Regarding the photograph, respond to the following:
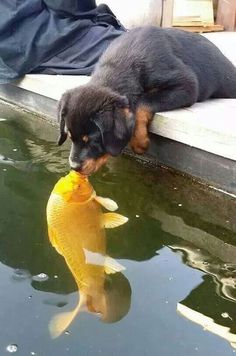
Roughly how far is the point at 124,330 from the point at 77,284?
0.98 ft

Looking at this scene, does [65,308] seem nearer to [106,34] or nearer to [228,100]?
[228,100]

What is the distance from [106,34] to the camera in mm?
4594

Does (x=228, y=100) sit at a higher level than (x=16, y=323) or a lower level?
higher

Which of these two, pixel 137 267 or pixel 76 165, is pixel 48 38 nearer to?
Answer: pixel 76 165

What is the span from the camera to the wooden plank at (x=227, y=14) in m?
7.28

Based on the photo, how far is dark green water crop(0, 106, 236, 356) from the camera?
2107 millimetres

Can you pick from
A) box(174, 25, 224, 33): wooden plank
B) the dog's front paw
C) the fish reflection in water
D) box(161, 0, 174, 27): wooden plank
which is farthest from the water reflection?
box(174, 25, 224, 33): wooden plank

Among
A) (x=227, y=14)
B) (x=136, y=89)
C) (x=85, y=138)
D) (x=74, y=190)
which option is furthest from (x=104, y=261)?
(x=227, y=14)

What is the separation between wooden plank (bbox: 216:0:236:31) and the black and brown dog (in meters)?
3.71

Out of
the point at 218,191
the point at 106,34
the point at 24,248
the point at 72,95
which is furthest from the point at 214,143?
the point at 106,34

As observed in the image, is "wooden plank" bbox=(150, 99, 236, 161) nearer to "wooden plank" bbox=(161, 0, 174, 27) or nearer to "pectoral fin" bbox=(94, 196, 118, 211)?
"pectoral fin" bbox=(94, 196, 118, 211)

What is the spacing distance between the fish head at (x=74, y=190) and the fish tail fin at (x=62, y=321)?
1.67 ft

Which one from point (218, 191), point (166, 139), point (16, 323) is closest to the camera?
point (16, 323)

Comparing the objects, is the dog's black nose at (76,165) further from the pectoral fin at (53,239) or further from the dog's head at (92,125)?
the pectoral fin at (53,239)
